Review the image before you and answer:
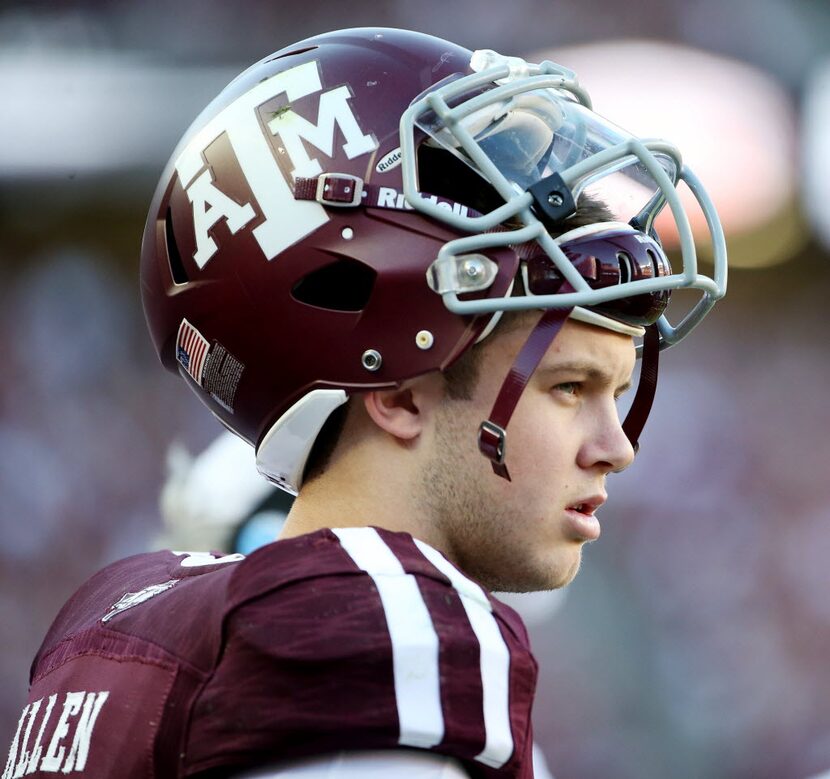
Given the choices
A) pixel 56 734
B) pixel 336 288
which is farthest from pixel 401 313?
pixel 56 734

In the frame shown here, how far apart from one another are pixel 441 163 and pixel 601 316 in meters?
0.25

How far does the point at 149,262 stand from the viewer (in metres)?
1.65

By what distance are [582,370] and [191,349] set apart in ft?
1.58

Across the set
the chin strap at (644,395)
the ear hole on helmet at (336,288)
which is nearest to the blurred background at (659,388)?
the chin strap at (644,395)

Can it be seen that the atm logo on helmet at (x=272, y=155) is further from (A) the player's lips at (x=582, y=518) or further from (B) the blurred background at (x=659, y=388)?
(B) the blurred background at (x=659, y=388)

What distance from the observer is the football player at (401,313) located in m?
1.39

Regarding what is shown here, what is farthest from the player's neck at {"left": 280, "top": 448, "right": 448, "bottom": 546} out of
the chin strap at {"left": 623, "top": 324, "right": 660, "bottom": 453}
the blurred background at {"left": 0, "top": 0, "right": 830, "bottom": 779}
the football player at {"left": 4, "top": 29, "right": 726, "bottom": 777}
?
the blurred background at {"left": 0, "top": 0, "right": 830, "bottom": 779}

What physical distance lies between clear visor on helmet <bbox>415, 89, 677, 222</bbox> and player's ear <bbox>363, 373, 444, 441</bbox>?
0.74 ft

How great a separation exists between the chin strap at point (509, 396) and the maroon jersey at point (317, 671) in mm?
183

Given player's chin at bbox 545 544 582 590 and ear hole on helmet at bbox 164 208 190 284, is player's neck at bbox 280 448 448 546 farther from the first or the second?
ear hole on helmet at bbox 164 208 190 284

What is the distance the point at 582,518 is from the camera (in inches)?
57.6

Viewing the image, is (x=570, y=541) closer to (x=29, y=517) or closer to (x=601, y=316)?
(x=601, y=316)

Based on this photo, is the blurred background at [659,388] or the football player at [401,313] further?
the blurred background at [659,388]

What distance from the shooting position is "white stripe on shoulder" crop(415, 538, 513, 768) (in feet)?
3.69
